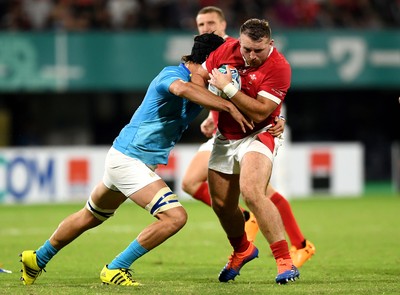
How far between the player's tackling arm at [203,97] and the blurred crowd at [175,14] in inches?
491

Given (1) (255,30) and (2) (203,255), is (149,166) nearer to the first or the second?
(1) (255,30)

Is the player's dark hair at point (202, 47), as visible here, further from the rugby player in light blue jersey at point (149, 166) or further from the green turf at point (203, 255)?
the green turf at point (203, 255)

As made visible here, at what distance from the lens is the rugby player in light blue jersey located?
7445 millimetres

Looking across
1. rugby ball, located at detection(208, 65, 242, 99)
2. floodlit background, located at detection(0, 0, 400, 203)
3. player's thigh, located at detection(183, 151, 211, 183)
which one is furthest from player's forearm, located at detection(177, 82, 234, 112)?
floodlit background, located at detection(0, 0, 400, 203)

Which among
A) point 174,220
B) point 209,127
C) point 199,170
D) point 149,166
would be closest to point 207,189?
point 199,170

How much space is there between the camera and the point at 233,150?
7.96 meters

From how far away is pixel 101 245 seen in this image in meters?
11.4

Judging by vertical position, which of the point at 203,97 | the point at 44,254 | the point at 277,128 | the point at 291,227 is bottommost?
the point at 291,227

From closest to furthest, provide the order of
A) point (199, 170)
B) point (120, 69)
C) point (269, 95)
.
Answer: point (269, 95) → point (199, 170) → point (120, 69)

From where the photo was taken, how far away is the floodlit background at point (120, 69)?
59.8 feet

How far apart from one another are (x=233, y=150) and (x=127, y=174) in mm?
960

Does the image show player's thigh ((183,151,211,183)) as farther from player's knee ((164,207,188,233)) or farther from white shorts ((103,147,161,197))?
player's knee ((164,207,188,233))

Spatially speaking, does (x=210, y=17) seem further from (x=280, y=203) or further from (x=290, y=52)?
(x=290, y=52)

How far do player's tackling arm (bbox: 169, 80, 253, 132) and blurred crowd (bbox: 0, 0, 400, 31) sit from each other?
12.5 meters
